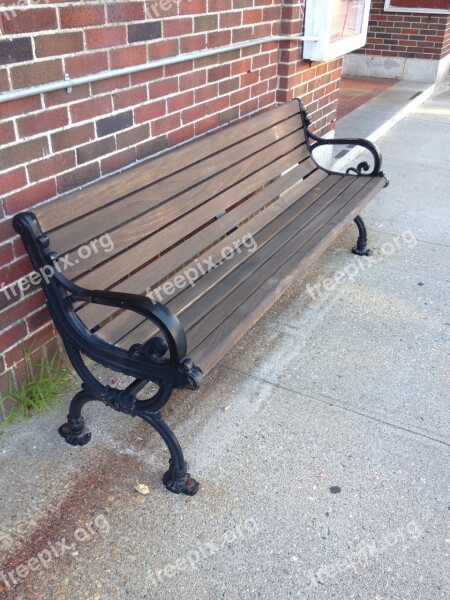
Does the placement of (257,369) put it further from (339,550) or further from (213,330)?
(339,550)

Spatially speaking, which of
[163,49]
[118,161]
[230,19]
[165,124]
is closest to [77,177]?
[118,161]

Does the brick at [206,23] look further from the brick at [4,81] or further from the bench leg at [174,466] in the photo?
the bench leg at [174,466]

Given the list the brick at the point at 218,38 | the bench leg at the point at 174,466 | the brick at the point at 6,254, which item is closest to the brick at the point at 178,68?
the brick at the point at 218,38

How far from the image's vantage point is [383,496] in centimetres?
222

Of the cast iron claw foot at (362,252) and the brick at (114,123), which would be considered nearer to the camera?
the brick at (114,123)

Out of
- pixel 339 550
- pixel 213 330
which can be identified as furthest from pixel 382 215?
pixel 339 550

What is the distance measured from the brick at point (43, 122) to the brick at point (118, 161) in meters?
0.30

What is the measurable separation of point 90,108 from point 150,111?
0.42 m

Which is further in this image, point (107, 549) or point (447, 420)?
point (447, 420)

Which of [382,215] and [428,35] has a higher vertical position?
[428,35]

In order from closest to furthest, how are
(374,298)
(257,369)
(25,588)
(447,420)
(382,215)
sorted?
(25,588) < (447,420) < (257,369) < (374,298) < (382,215)

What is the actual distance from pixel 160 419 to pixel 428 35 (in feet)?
28.6

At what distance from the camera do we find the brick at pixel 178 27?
2.75m

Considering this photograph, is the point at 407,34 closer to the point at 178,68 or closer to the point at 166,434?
the point at 178,68
